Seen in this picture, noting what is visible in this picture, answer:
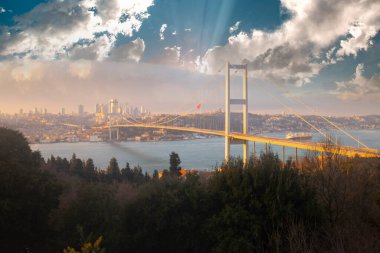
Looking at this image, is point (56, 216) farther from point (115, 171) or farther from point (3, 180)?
point (115, 171)

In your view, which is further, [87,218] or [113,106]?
[113,106]

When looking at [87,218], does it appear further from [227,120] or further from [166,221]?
[227,120]

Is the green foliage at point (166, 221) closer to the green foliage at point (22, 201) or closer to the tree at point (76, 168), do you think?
the green foliage at point (22, 201)

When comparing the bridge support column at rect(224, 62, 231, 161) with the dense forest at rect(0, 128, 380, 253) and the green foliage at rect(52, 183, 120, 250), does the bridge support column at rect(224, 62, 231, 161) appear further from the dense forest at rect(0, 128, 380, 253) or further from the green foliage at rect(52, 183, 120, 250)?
the green foliage at rect(52, 183, 120, 250)

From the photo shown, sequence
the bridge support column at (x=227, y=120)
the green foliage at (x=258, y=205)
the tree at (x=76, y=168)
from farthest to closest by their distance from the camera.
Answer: the bridge support column at (x=227, y=120)
the tree at (x=76, y=168)
the green foliage at (x=258, y=205)

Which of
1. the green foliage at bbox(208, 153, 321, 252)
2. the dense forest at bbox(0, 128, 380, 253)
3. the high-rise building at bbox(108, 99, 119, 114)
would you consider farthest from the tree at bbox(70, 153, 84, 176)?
the high-rise building at bbox(108, 99, 119, 114)

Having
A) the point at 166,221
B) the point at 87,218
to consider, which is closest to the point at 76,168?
the point at 87,218

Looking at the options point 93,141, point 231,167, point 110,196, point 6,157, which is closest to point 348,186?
point 231,167

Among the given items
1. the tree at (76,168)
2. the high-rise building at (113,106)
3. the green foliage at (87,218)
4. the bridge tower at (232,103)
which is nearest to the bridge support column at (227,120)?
the bridge tower at (232,103)
